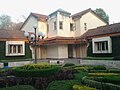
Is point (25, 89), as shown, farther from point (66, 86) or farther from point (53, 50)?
point (53, 50)

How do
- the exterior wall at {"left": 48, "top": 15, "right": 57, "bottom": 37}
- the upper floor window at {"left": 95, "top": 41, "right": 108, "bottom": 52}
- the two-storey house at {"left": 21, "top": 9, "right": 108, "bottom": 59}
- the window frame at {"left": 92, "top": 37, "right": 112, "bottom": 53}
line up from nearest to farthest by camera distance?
the window frame at {"left": 92, "top": 37, "right": 112, "bottom": 53}
the upper floor window at {"left": 95, "top": 41, "right": 108, "bottom": 52}
the two-storey house at {"left": 21, "top": 9, "right": 108, "bottom": 59}
the exterior wall at {"left": 48, "top": 15, "right": 57, "bottom": 37}

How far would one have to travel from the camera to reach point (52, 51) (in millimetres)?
28812

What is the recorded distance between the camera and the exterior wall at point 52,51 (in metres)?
27.9

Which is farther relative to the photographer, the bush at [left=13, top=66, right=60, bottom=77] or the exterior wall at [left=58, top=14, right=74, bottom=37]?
the exterior wall at [left=58, top=14, right=74, bottom=37]

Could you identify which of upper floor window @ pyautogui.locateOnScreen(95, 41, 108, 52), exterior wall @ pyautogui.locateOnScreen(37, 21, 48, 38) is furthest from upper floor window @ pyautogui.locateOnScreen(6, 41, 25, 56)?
upper floor window @ pyautogui.locateOnScreen(95, 41, 108, 52)

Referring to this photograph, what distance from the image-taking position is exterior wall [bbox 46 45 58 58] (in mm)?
27850

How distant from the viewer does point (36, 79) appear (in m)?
10.7

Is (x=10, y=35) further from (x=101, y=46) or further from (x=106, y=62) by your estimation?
(x=106, y=62)

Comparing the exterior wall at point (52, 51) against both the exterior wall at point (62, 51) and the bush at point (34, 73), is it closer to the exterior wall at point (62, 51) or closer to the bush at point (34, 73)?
the exterior wall at point (62, 51)

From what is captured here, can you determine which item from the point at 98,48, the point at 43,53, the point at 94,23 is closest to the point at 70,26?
the point at 94,23

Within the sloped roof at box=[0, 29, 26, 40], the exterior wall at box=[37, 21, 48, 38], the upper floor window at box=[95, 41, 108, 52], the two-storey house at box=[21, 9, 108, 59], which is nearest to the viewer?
the upper floor window at box=[95, 41, 108, 52]

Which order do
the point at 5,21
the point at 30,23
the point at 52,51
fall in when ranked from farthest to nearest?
the point at 5,21 < the point at 30,23 < the point at 52,51

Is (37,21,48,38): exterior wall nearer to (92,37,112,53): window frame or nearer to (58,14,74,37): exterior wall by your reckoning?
(58,14,74,37): exterior wall

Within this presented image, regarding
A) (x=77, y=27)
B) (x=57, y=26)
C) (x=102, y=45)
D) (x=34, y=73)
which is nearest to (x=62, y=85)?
(x=34, y=73)
